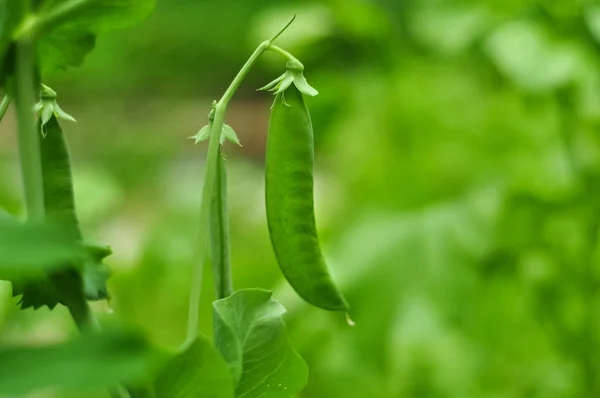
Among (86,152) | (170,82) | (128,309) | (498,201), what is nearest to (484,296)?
(498,201)

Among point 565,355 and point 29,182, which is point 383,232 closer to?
point 565,355

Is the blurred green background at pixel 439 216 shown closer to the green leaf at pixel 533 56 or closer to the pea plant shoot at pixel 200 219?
the green leaf at pixel 533 56

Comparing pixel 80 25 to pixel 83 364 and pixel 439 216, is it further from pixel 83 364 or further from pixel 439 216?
pixel 439 216

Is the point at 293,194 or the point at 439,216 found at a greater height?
the point at 293,194

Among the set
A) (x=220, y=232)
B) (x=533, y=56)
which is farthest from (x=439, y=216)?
(x=220, y=232)

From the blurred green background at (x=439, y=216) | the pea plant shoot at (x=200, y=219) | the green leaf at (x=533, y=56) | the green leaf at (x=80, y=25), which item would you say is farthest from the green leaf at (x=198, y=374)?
the green leaf at (x=533, y=56)

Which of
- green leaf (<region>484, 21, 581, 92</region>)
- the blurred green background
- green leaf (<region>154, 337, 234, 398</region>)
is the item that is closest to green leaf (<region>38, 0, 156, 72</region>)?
green leaf (<region>154, 337, 234, 398</region>)
